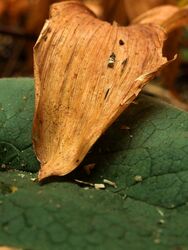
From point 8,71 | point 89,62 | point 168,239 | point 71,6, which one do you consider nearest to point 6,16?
point 8,71

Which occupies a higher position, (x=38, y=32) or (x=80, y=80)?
(x=80, y=80)

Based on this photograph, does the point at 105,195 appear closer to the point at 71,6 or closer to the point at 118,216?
the point at 118,216

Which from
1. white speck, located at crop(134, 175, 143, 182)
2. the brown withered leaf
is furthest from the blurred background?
white speck, located at crop(134, 175, 143, 182)

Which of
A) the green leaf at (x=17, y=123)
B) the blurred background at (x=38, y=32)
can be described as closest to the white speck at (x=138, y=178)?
the green leaf at (x=17, y=123)

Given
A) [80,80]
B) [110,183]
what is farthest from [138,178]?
[80,80]

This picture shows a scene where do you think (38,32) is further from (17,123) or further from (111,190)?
(111,190)
